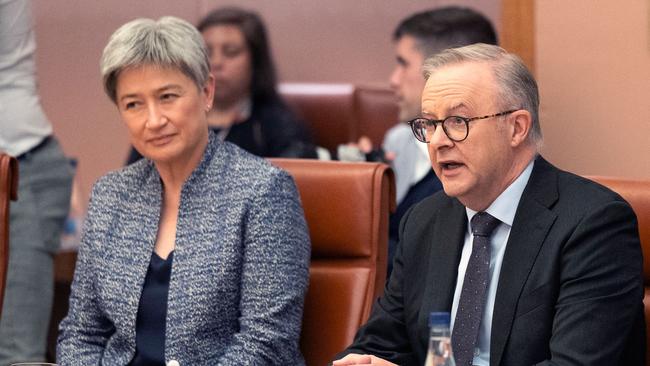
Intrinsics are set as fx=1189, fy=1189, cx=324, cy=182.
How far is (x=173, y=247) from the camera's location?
280cm

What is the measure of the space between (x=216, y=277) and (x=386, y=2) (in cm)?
342

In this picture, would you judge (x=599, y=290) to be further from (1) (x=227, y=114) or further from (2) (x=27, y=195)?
(1) (x=227, y=114)

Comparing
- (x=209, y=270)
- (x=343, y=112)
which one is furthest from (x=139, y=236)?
(x=343, y=112)

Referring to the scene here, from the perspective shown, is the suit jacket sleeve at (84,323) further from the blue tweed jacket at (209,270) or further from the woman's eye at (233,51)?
the woman's eye at (233,51)

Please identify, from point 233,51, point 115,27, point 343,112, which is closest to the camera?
point 233,51

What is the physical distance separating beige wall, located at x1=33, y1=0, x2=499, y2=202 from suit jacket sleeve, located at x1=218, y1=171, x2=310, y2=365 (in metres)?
3.22

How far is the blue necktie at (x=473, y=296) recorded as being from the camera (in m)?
2.23

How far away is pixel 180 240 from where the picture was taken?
9.04 ft

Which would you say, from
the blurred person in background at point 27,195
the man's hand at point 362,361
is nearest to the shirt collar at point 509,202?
the man's hand at point 362,361

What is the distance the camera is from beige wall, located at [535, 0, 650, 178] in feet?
9.67

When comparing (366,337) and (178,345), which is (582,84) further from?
(178,345)

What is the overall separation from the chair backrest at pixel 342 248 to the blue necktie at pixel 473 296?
596 millimetres

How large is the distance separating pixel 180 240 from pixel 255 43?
8.08 ft

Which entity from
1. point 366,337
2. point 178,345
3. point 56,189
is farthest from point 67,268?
point 366,337
